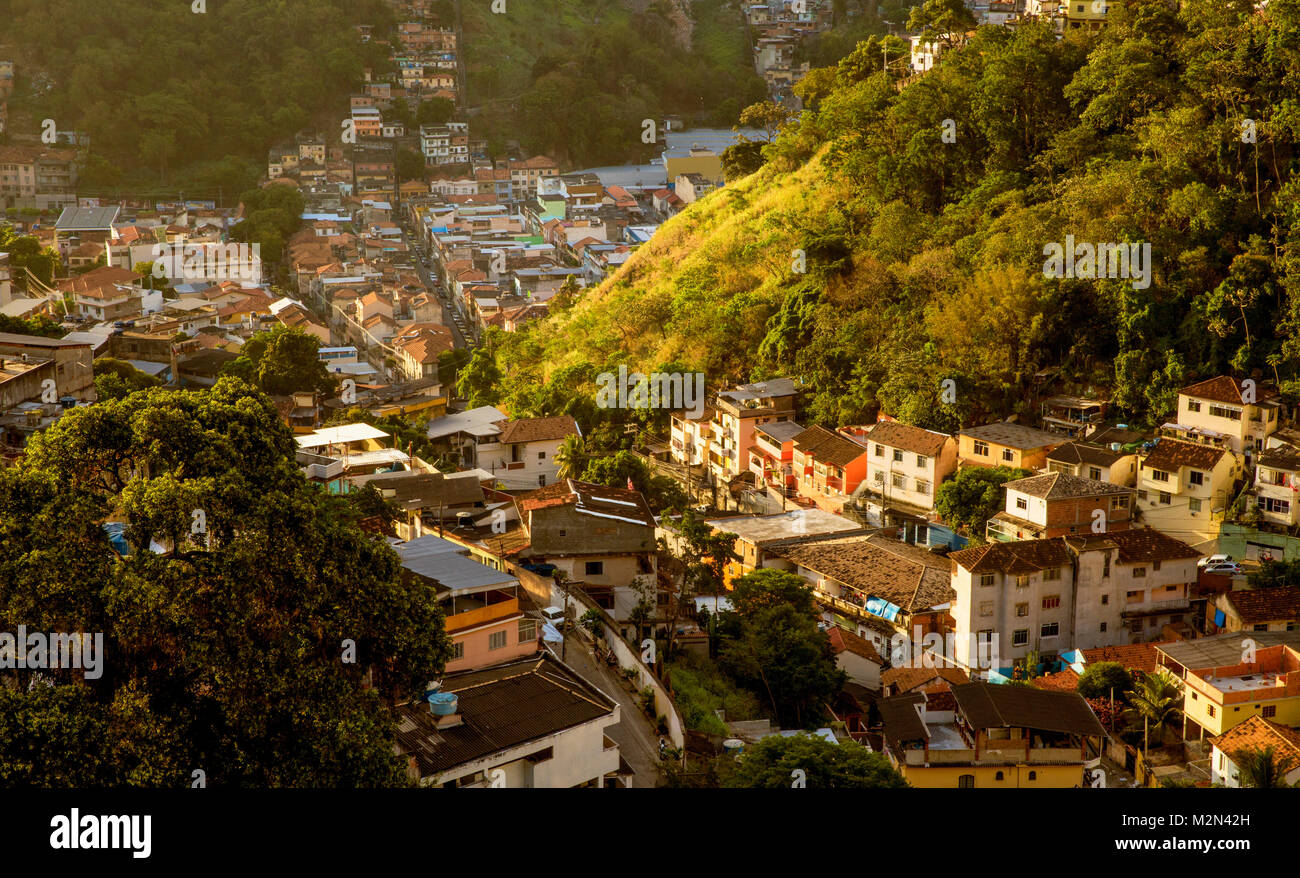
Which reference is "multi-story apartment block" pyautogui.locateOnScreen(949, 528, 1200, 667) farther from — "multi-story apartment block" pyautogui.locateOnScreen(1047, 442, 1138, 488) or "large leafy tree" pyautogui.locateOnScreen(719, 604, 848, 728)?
"large leafy tree" pyautogui.locateOnScreen(719, 604, 848, 728)

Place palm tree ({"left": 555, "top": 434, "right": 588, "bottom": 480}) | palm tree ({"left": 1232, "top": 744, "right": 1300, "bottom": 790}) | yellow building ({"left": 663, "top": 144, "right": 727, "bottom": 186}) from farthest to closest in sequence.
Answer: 1. yellow building ({"left": 663, "top": 144, "right": 727, "bottom": 186})
2. palm tree ({"left": 555, "top": 434, "right": 588, "bottom": 480})
3. palm tree ({"left": 1232, "top": 744, "right": 1300, "bottom": 790})

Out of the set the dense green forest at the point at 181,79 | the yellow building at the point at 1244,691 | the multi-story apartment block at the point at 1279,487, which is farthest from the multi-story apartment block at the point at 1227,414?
the dense green forest at the point at 181,79

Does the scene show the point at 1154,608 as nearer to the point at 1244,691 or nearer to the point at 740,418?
the point at 1244,691

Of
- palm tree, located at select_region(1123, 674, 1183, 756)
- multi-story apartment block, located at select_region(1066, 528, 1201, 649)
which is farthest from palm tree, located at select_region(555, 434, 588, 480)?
palm tree, located at select_region(1123, 674, 1183, 756)

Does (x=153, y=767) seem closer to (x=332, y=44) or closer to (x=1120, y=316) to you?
(x=1120, y=316)

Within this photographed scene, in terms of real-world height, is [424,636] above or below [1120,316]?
below
